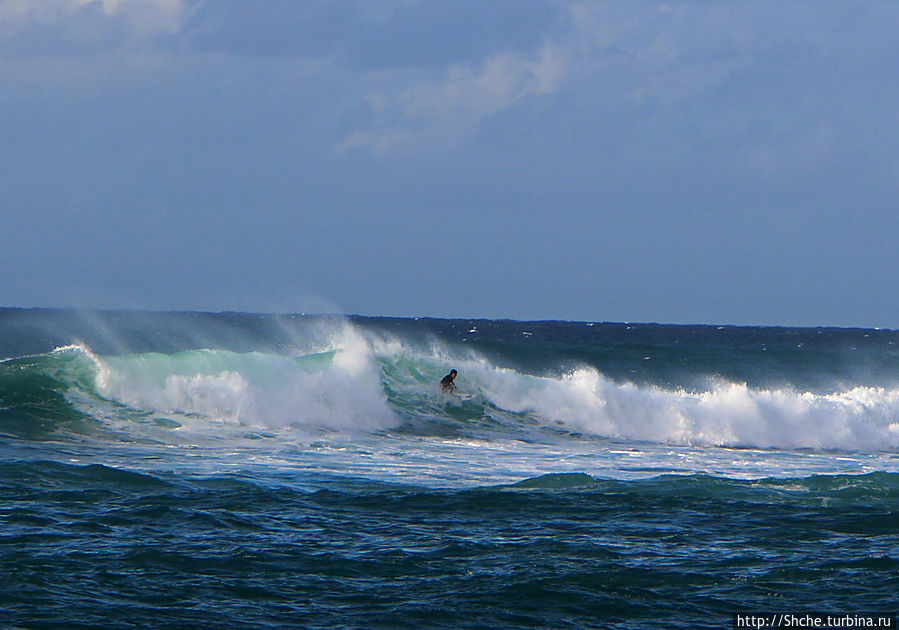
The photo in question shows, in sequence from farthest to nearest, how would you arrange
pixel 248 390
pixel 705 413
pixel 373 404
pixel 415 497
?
1. pixel 705 413
2. pixel 373 404
3. pixel 248 390
4. pixel 415 497

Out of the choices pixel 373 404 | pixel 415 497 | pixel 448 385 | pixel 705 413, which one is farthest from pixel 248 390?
pixel 705 413

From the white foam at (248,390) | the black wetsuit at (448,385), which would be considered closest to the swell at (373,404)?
the white foam at (248,390)

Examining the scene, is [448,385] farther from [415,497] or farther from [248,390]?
[415,497]

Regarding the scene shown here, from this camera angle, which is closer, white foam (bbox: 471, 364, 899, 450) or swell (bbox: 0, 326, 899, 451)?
swell (bbox: 0, 326, 899, 451)

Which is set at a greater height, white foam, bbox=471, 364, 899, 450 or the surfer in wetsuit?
the surfer in wetsuit

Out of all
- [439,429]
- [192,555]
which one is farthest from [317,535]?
[439,429]

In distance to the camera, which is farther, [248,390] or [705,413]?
[705,413]

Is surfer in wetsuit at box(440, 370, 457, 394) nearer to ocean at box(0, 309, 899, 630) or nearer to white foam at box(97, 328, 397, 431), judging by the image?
ocean at box(0, 309, 899, 630)

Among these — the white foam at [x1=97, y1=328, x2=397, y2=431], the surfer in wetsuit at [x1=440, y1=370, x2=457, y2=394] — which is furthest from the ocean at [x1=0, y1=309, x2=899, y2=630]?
the surfer in wetsuit at [x1=440, y1=370, x2=457, y2=394]

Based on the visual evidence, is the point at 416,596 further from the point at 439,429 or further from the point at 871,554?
the point at 439,429

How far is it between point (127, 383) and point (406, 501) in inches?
461

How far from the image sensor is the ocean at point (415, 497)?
7.74m

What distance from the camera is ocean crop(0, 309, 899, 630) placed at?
7738 mm

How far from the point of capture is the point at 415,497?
11969mm
